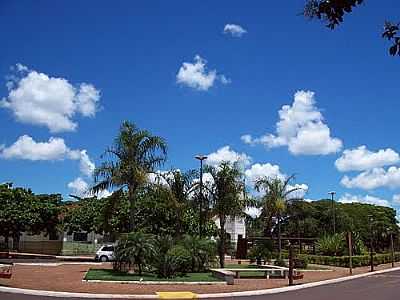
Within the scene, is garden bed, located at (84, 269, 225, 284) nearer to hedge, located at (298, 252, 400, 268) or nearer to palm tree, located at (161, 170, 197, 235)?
palm tree, located at (161, 170, 197, 235)

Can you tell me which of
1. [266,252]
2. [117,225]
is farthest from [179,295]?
[117,225]

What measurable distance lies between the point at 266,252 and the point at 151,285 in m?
17.8

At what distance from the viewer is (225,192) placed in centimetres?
3403

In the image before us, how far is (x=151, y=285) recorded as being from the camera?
23.2 metres

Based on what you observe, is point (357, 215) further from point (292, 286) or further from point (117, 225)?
point (292, 286)

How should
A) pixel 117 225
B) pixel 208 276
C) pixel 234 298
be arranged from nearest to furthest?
1. pixel 234 298
2. pixel 208 276
3. pixel 117 225

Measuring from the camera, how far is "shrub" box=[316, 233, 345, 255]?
48219 mm

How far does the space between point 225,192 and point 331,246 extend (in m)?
18.4

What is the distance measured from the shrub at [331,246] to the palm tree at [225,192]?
17.0 m

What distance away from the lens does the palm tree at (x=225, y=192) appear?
33.8 meters

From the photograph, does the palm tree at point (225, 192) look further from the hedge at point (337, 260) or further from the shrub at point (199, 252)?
the hedge at point (337, 260)

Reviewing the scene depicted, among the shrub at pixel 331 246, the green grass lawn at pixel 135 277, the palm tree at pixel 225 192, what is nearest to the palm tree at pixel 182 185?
the palm tree at pixel 225 192

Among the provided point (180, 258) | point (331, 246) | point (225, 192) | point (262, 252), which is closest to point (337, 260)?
point (331, 246)

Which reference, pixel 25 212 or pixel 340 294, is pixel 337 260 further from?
pixel 25 212
